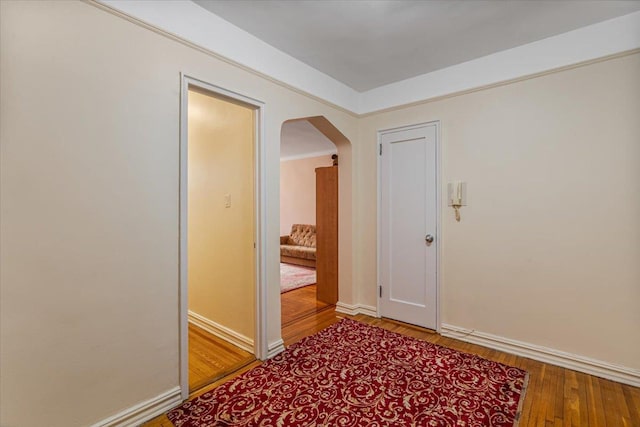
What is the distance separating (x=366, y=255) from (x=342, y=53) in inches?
85.5

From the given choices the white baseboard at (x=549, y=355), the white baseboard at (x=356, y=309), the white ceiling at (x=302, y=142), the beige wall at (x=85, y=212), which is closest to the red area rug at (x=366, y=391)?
the white baseboard at (x=549, y=355)

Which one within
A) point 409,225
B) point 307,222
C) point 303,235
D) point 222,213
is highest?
point 222,213

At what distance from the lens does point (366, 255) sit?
11.7 feet

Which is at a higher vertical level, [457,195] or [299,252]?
[457,195]

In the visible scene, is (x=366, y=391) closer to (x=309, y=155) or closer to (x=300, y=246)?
(x=300, y=246)

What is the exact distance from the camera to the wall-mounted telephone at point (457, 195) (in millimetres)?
2836

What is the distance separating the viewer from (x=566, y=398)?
1.95 m

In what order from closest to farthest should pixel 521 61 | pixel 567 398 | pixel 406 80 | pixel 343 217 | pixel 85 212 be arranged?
1. pixel 85 212
2. pixel 567 398
3. pixel 521 61
4. pixel 406 80
5. pixel 343 217

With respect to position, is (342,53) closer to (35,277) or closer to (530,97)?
(530,97)

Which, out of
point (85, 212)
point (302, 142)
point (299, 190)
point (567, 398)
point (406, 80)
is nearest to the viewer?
point (85, 212)

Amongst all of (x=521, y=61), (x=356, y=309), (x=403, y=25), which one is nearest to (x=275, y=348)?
(x=356, y=309)


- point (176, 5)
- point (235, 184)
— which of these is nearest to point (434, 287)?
point (235, 184)

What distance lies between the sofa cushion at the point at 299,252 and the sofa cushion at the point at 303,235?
0.18 meters

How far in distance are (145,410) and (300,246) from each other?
5.20 meters
